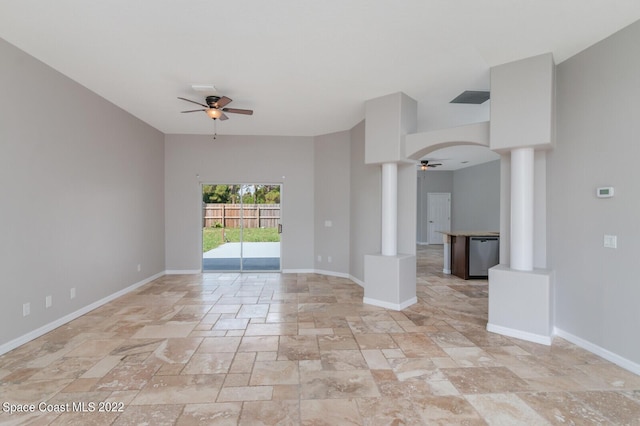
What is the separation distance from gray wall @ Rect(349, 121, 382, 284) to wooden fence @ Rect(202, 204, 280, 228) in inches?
74.6

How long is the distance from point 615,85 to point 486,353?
2782mm

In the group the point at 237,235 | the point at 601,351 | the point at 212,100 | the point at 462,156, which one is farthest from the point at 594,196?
the point at 462,156

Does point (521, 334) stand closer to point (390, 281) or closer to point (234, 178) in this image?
point (390, 281)

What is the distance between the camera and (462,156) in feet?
28.4

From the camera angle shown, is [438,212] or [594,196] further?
[438,212]

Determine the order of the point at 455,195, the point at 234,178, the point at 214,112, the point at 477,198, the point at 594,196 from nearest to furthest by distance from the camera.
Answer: the point at 594,196 < the point at 214,112 < the point at 234,178 < the point at 477,198 < the point at 455,195

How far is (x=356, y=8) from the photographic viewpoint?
7.89 ft

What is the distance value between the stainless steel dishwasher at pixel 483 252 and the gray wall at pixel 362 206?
7.41 feet

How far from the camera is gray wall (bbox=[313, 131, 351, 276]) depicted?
6125 millimetres

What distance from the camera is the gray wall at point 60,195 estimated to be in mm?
2980

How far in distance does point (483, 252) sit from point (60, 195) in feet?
22.8

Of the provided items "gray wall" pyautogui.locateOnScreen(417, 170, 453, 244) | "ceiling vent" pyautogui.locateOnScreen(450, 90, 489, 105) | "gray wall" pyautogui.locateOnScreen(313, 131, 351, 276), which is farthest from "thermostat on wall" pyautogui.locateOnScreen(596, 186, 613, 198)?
"gray wall" pyautogui.locateOnScreen(417, 170, 453, 244)

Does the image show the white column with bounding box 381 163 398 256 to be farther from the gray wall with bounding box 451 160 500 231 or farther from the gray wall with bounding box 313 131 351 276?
the gray wall with bounding box 451 160 500 231

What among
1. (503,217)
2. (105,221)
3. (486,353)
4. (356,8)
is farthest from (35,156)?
(503,217)
